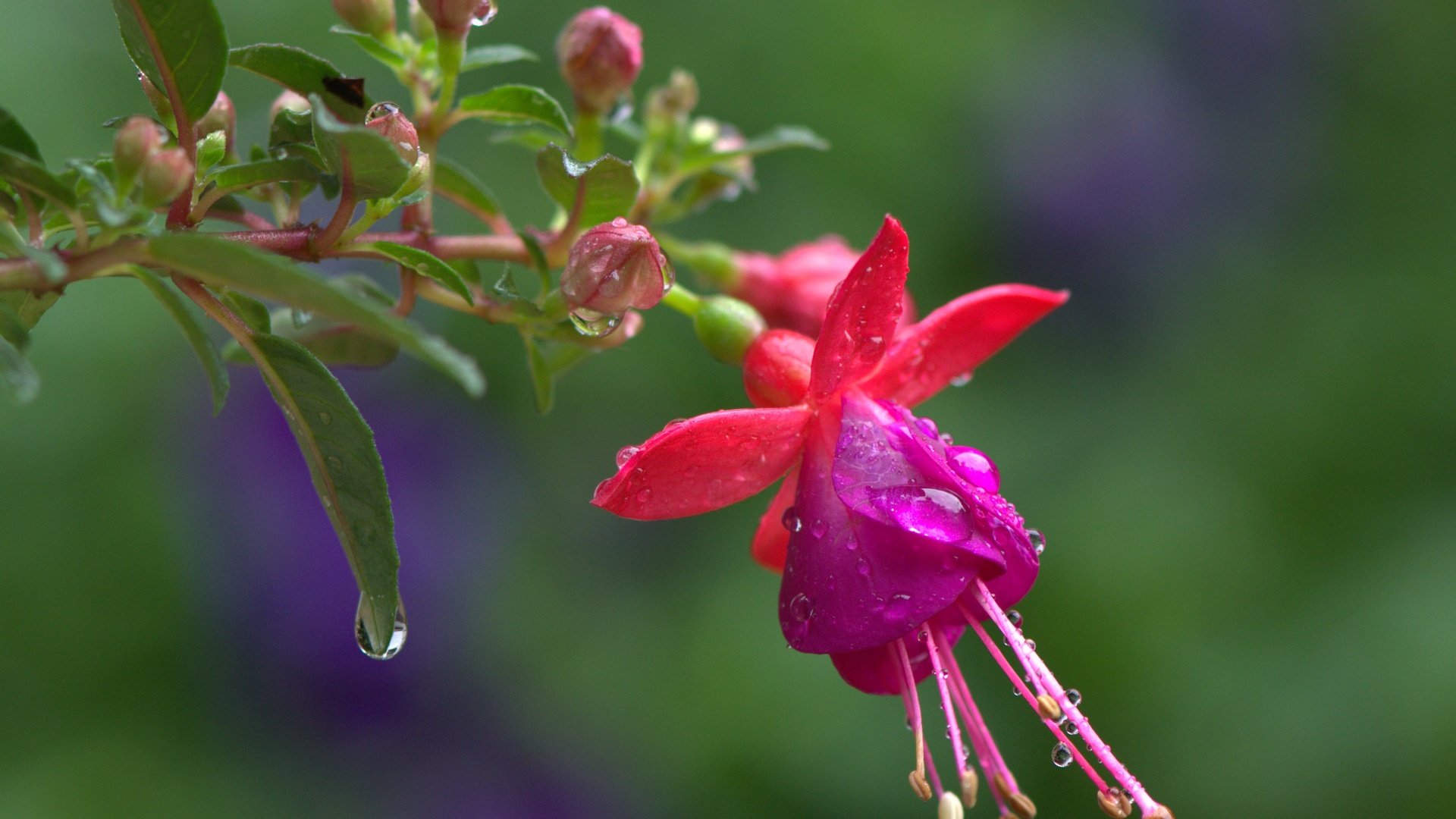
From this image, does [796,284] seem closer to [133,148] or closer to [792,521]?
[792,521]

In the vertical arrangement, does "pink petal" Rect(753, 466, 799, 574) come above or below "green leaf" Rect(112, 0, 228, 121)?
below

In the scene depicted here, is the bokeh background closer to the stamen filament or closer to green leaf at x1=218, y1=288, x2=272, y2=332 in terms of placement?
the stamen filament

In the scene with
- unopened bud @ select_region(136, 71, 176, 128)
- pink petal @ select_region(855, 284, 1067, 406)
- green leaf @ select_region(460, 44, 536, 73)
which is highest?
green leaf @ select_region(460, 44, 536, 73)

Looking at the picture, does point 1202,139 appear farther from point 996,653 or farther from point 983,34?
point 996,653

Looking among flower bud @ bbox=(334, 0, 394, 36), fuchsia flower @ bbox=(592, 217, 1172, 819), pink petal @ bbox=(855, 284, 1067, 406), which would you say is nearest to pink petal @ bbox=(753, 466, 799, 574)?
fuchsia flower @ bbox=(592, 217, 1172, 819)

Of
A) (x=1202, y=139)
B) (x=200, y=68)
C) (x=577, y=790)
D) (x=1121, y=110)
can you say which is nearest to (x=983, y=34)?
(x=1121, y=110)
